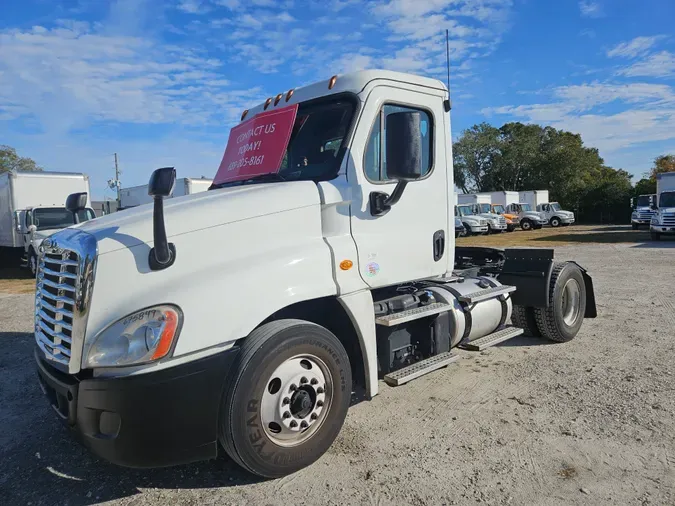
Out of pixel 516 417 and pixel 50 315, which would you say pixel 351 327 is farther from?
pixel 50 315

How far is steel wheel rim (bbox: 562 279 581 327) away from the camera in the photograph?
6344mm

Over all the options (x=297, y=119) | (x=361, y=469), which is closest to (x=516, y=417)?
(x=361, y=469)

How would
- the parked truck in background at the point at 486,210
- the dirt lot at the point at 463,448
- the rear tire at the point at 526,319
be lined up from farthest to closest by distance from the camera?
the parked truck in background at the point at 486,210
the rear tire at the point at 526,319
the dirt lot at the point at 463,448

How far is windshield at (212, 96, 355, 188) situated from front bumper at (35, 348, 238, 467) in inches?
61.7

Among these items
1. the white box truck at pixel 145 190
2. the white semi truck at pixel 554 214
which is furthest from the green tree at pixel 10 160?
the white semi truck at pixel 554 214

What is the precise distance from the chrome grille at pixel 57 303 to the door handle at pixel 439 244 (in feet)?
9.38

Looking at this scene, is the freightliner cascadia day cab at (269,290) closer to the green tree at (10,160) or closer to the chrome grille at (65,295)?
the chrome grille at (65,295)

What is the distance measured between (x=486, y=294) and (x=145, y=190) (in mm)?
22273

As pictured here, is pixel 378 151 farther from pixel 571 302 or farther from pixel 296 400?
pixel 571 302

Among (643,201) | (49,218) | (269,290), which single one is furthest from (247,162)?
(643,201)

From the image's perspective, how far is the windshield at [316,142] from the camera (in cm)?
376

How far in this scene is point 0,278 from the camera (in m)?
16.2

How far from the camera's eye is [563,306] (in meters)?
6.36

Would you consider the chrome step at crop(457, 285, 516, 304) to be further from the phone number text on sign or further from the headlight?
the headlight
